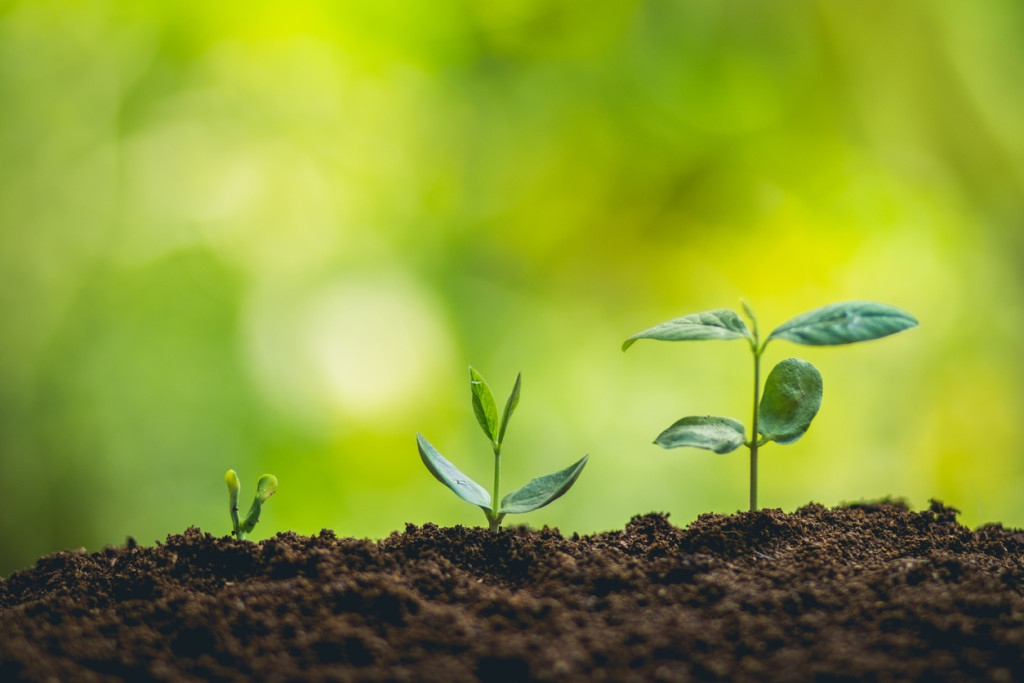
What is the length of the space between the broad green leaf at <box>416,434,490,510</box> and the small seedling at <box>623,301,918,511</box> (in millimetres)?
212

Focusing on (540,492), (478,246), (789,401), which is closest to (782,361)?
(789,401)

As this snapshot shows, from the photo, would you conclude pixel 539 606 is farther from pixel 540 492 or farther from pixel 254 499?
pixel 254 499

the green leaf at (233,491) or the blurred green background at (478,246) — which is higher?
the blurred green background at (478,246)

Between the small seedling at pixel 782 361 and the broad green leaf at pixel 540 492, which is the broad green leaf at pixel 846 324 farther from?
the broad green leaf at pixel 540 492

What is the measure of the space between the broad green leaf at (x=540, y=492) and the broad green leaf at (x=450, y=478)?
0.03 meters

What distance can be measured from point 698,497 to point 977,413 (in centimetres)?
82

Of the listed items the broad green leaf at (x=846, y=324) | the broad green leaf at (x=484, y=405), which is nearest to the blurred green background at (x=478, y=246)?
the broad green leaf at (x=484, y=405)

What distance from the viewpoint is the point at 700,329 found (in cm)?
84

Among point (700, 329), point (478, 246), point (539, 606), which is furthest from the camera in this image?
point (478, 246)

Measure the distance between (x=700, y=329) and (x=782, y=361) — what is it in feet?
0.40

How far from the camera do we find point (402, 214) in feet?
6.82

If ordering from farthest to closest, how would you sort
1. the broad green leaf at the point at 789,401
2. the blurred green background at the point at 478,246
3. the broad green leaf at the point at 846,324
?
the blurred green background at the point at 478,246
the broad green leaf at the point at 789,401
the broad green leaf at the point at 846,324

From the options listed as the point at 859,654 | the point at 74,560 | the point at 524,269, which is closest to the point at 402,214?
the point at 524,269

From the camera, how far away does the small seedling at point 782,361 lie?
796mm
